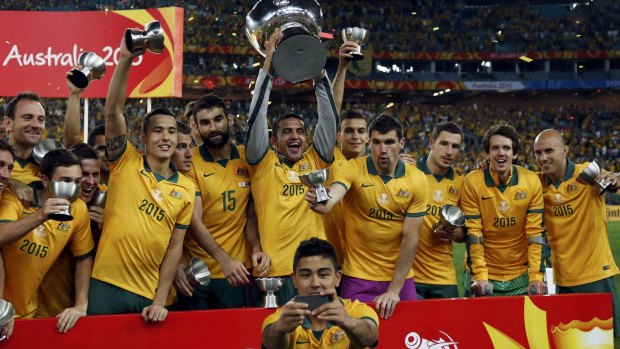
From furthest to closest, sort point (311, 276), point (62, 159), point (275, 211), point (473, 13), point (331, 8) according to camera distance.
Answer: point (473, 13)
point (331, 8)
point (275, 211)
point (62, 159)
point (311, 276)

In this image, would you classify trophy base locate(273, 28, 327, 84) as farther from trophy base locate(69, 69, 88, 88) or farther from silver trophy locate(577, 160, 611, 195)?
silver trophy locate(577, 160, 611, 195)

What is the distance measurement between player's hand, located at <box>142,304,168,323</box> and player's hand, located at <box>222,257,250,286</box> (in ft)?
2.15

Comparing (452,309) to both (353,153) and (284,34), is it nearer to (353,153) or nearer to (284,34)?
(353,153)

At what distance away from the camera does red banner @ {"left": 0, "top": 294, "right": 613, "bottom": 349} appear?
4465 mm

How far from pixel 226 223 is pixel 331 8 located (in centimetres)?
4064

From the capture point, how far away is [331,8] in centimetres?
4478

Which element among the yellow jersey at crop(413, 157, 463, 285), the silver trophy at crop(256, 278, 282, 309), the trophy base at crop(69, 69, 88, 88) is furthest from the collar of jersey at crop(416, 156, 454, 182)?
the trophy base at crop(69, 69, 88, 88)

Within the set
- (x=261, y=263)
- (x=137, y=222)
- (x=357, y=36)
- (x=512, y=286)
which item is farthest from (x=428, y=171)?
(x=137, y=222)

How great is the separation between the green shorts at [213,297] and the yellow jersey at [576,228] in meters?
2.88

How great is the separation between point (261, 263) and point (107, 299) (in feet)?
3.48

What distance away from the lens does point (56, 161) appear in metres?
4.47

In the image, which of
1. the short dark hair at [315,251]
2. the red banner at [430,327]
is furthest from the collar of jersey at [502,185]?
the short dark hair at [315,251]

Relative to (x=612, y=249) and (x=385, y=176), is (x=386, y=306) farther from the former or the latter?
(x=612, y=249)

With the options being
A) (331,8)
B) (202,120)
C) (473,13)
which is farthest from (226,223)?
(473,13)
